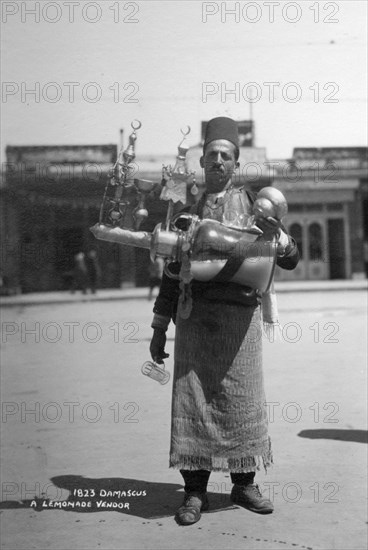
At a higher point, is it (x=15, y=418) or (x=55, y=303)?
(x=55, y=303)

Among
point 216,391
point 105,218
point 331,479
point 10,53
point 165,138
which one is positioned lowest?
point 331,479

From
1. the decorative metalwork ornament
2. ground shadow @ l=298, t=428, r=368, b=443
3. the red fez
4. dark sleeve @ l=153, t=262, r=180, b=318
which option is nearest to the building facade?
the decorative metalwork ornament

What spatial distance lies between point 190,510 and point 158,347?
0.62m

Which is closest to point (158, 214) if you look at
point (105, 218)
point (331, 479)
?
point (105, 218)

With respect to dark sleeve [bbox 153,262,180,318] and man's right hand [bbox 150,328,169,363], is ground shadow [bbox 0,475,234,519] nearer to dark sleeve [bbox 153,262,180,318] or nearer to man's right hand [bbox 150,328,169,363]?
man's right hand [bbox 150,328,169,363]

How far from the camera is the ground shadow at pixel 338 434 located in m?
3.98

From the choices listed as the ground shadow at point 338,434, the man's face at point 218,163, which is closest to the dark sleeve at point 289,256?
the man's face at point 218,163

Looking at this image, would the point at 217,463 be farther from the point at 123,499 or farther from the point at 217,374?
the point at 123,499

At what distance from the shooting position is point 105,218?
226 cm

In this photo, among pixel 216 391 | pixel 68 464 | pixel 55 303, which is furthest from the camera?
pixel 55 303

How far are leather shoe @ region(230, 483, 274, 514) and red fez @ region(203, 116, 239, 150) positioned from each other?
1272mm

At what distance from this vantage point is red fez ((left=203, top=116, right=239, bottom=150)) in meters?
2.48

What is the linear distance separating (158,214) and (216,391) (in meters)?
0.68

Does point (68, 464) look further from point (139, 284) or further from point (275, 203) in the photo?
point (139, 284)
